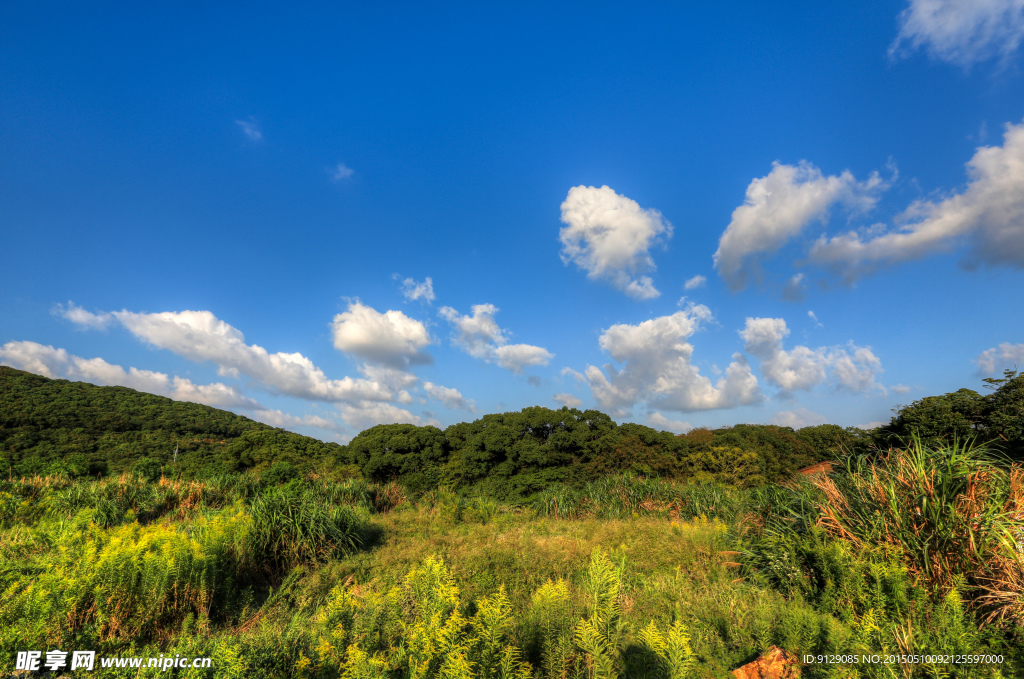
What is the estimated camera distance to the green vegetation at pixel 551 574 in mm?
2914

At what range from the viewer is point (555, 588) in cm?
354

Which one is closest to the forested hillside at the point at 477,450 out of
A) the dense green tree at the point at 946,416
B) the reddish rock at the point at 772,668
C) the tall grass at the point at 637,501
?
the dense green tree at the point at 946,416

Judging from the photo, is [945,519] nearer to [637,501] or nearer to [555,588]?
[555,588]

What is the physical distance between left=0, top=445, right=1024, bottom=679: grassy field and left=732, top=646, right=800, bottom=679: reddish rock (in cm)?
12

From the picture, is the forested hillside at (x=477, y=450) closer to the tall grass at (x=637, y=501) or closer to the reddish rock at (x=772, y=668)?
the tall grass at (x=637, y=501)

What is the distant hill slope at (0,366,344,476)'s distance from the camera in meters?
25.2

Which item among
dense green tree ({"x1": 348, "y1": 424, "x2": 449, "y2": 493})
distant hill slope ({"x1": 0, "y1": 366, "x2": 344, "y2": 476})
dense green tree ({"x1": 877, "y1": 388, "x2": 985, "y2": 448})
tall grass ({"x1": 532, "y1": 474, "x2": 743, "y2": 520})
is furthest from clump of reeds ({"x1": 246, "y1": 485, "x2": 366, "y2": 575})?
distant hill slope ({"x1": 0, "y1": 366, "x2": 344, "y2": 476})

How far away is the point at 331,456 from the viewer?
25.2 m

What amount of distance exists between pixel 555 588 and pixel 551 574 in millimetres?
2682

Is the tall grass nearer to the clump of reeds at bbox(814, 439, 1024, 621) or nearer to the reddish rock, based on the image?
the clump of reeds at bbox(814, 439, 1024, 621)

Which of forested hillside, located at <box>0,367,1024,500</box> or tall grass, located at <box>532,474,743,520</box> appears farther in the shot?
forested hillside, located at <box>0,367,1024,500</box>

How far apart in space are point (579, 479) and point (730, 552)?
14.0m

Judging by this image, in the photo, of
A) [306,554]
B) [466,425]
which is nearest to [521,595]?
[306,554]

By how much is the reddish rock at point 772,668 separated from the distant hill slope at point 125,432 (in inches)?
921
